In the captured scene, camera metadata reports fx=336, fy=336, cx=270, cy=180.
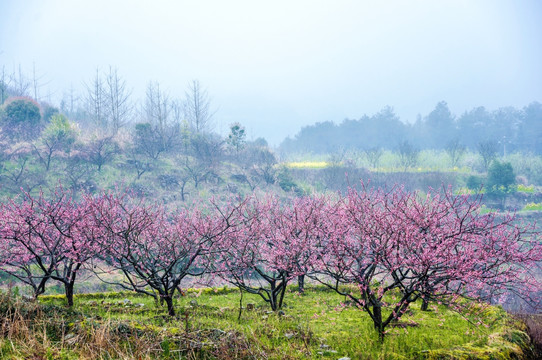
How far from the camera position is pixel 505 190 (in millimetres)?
32281

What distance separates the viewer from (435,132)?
76.4 m

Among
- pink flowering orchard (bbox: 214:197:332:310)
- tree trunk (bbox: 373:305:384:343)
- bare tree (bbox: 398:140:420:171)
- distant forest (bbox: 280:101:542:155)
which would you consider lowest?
tree trunk (bbox: 373:305:384:343)

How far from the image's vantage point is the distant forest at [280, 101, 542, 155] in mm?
67750

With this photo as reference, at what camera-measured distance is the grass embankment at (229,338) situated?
482cm

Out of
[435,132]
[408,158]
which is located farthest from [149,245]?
[435,132]

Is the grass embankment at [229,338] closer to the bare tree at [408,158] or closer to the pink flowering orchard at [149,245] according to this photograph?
the pink flowering orchard at [149,245]

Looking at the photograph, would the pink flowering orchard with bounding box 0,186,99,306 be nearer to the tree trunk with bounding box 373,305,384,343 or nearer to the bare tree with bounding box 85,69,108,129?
the tree trunk with bounding box 373,305,384,343

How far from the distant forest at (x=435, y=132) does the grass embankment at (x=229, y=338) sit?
59.9 meters

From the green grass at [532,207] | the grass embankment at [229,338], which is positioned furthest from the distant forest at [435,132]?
the grass embankment at [229,338]

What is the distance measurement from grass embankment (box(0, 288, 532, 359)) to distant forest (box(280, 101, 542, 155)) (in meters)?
59.9

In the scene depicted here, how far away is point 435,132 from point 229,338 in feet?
268

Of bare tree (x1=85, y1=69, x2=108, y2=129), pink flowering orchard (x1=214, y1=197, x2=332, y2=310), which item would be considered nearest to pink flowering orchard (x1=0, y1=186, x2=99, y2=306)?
pink flowering orchard (x1=214, y1=197, x2=332, y2=310)

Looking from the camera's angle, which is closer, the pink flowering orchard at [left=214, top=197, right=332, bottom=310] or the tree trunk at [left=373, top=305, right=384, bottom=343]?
the tree trunk at [left=373, top=305, right=384, bottom=343]

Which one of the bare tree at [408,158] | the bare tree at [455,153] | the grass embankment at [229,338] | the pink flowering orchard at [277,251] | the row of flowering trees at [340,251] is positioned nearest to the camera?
the grass embankment at [229,338]
